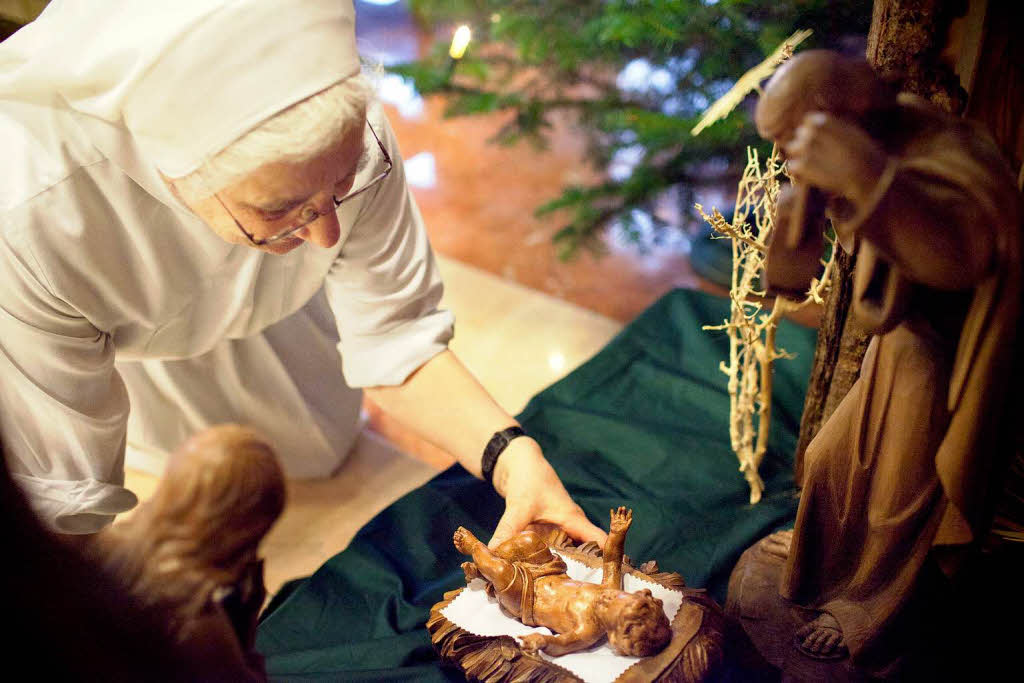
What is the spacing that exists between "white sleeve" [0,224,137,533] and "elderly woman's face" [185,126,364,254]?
36 centimetres

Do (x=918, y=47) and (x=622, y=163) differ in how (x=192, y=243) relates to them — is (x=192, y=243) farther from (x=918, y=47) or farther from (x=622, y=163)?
(x=622, y=163)

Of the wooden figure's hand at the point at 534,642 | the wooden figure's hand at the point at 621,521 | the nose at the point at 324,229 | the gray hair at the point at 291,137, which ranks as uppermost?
A: the gray hair at the point at 291,137

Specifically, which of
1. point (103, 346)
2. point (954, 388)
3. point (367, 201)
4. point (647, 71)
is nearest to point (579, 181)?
point (647, 71)

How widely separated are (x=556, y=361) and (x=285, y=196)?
6.17ft

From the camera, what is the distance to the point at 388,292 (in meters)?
1.94

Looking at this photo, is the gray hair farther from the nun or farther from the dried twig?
the dried twig

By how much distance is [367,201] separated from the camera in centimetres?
179

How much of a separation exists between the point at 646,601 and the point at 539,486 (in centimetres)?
44

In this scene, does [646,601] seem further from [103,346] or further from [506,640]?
[103,346]

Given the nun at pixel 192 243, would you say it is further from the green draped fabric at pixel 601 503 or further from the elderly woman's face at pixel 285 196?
the green draped fabric at pixel 601 503

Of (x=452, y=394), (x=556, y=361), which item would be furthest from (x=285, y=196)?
(x=556, y=361)

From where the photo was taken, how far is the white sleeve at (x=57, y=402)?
1.46m

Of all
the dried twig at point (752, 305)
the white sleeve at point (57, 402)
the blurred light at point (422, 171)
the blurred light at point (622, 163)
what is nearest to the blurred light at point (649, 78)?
the blurred light at point (622, 163)

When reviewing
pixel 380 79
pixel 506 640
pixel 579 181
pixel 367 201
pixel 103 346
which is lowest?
pixel 579 181
